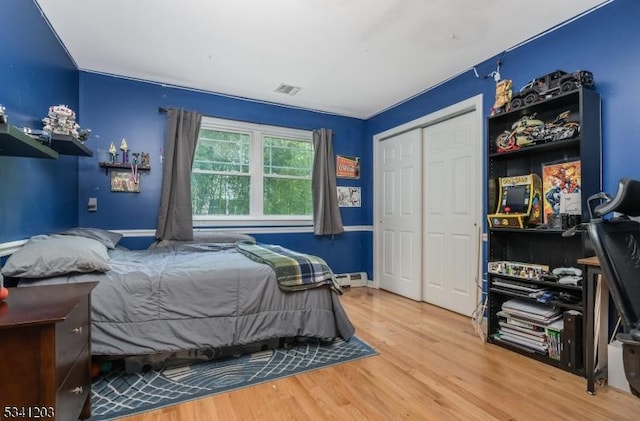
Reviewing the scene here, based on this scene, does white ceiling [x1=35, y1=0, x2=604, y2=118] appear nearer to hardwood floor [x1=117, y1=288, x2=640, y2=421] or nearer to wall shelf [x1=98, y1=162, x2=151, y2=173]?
wall shelf [x1=98, y1=162, x2=151, y2=173]

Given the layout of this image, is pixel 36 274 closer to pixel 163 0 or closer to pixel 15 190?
pixel 15 190

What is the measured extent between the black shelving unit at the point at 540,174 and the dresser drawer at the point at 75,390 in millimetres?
2617

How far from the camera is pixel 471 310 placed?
122 inches

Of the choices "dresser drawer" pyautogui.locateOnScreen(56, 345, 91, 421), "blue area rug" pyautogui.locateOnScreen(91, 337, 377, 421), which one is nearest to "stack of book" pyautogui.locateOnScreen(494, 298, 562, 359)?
"blue area rug" pyautogui.locateOnScreen(91, 337, 377, 421)

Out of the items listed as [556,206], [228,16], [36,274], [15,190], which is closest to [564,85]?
[556,206]

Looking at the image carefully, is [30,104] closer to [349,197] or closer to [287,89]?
[287,89]

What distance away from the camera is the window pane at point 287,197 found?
13.4 ft

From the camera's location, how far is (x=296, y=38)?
258 cm

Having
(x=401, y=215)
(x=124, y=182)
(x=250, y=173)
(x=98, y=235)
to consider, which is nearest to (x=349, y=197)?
(x=401, y=215)

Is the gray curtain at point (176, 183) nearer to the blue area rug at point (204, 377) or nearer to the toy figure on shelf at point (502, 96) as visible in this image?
the blue area rug at point (204, 377)

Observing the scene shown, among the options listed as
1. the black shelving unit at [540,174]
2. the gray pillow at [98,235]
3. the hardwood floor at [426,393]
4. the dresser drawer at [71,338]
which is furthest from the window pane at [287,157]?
the dresser drawer at [71,338]

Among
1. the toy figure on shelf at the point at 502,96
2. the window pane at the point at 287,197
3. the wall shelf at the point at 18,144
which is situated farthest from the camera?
the window pane at the point at 287,197

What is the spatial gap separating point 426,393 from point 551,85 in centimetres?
224

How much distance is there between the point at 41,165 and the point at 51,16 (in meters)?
1.11
